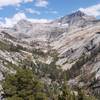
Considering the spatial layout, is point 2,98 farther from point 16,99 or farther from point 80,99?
point 80,99

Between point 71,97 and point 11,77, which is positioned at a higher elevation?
point 11,77

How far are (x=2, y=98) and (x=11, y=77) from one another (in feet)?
15.3

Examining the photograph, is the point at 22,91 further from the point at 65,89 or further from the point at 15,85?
the point at 65,89

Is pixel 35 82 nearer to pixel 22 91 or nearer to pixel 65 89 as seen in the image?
pixel 22 91

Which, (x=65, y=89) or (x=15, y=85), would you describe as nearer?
(x=65, y=89)


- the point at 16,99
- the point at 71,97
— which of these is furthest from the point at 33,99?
the point at 71,97

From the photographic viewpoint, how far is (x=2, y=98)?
65.4 m

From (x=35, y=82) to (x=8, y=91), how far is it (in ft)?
19.2

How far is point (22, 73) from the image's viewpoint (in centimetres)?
6500

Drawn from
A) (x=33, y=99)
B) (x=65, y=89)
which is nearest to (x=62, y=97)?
(x=65, y=89)

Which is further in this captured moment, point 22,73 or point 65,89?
point 22,73

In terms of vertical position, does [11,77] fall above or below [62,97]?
above

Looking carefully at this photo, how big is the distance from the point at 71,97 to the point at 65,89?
6.19ft

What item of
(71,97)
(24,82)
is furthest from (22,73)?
(71,97)
